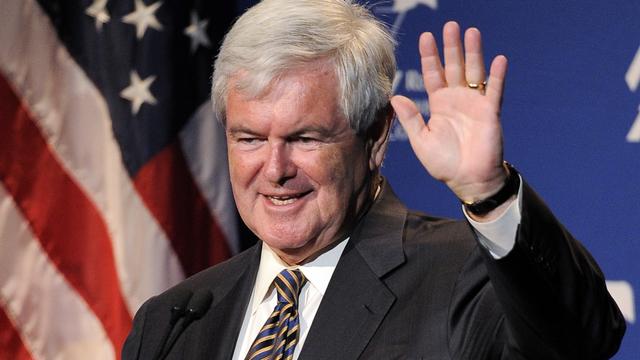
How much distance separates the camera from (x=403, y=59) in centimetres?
318

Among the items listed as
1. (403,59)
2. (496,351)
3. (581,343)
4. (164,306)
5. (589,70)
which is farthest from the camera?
(403,59)

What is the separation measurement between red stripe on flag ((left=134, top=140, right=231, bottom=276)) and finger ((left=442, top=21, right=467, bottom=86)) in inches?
77.3

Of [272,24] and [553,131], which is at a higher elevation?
[272,24]

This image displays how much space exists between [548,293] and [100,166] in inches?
83.3

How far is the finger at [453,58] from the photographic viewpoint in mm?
1555

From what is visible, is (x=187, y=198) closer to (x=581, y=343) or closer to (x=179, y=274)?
(x=179, y=274)

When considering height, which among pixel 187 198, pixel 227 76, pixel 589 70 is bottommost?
pixel 187 198

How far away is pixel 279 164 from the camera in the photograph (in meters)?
1.90

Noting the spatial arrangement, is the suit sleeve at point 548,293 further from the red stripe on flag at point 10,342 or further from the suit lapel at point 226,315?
the red stripe on flag at point 10,342

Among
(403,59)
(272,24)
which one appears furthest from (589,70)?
(272,24)

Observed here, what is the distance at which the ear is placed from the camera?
202 cm

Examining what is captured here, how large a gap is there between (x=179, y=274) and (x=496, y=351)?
1918mm

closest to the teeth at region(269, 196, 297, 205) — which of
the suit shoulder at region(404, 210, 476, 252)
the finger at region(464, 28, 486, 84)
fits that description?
the suit shoulder at region(404, 210, 476, 252)

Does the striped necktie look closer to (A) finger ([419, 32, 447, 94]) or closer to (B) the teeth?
(B) the teeth
